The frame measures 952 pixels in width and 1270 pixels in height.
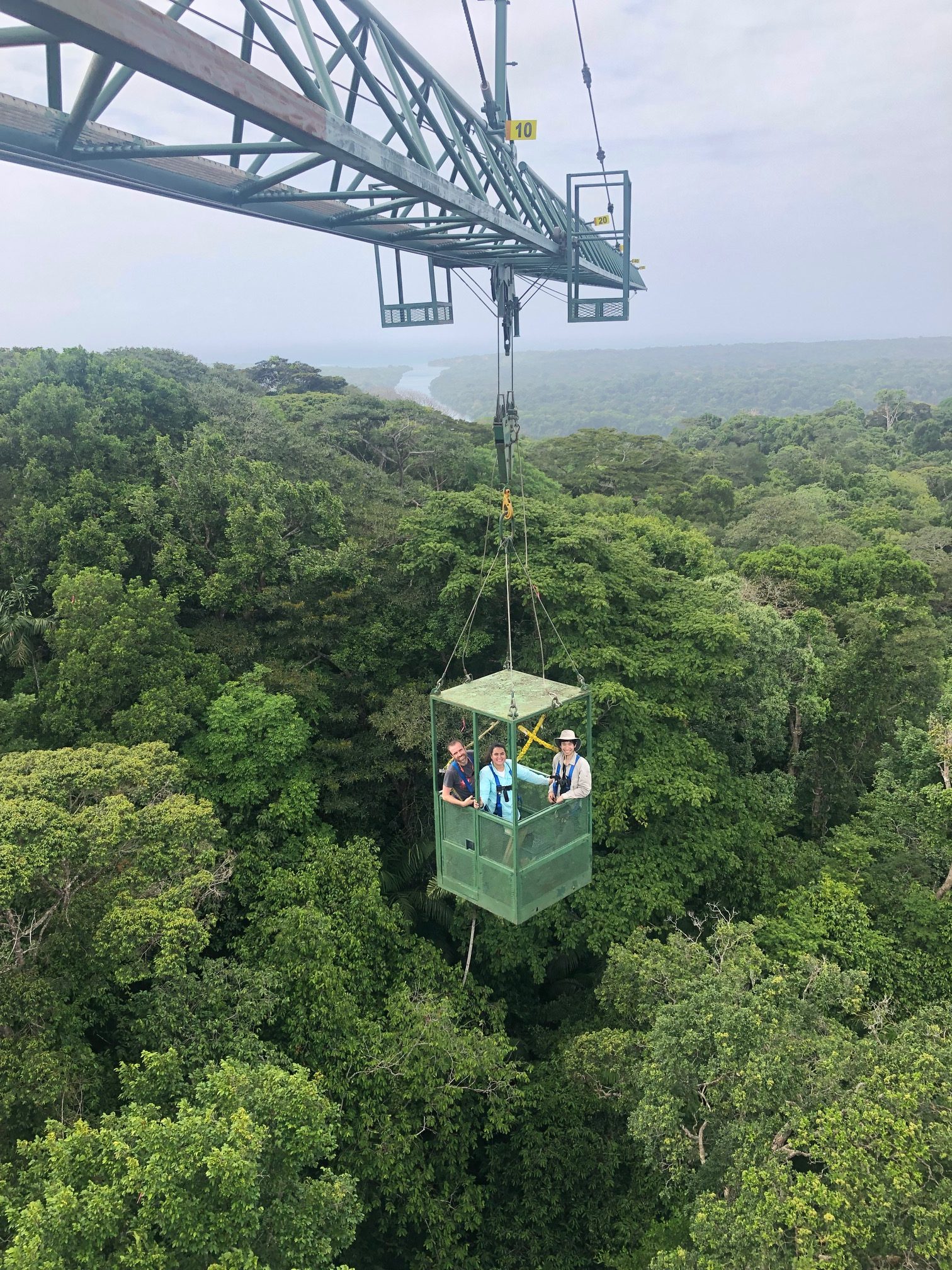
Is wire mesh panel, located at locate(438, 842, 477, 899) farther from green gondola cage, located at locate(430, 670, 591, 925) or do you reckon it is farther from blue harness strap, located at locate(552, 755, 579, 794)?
blue harness strap, located at locate(552, 755, 579, 794)

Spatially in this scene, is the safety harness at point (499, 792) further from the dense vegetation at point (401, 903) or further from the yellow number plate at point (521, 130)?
the yellow number plate at point (521, 130)

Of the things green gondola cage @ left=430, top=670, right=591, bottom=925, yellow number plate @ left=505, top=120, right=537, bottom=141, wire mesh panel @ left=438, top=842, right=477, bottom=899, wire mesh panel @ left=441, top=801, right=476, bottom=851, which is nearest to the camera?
green gondola cage @ left=430, top=670, right=591, bottom=925

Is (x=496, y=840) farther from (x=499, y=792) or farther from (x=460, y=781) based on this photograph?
(x=460, y=781)

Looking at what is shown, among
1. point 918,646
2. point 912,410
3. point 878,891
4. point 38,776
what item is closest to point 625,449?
point 918,646

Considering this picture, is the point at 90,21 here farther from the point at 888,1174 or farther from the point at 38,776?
the point at 888,1174

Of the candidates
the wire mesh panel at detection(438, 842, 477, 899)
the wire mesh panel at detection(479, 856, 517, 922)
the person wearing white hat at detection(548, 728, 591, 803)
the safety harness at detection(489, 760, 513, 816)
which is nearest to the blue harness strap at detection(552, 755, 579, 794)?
the person wearing white hat at detection(548, 728, 591, 803)

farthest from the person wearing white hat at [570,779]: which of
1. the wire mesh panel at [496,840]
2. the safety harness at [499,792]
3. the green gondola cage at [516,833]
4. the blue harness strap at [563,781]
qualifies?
the wire mesh panel at [496,840]

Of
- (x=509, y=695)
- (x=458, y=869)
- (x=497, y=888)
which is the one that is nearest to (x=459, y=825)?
(x=458, y=869)
